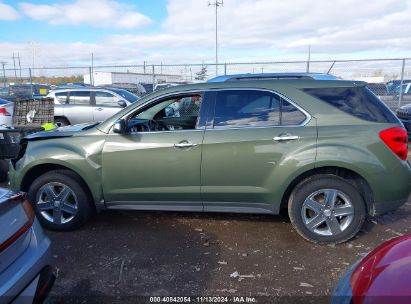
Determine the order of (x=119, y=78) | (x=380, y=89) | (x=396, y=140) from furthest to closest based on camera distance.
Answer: (x=119, y=78) < (x=380, y=89) < (x=396, y=140)

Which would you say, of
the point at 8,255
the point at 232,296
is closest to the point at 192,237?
the point at 232,296

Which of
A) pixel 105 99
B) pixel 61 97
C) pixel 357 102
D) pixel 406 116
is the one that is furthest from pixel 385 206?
pixel 61 97

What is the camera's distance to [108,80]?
34.1 metres

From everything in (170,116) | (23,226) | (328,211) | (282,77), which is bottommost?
(328,211)

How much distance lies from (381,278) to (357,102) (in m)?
2.23

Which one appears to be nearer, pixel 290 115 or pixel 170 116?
pixel 290 115

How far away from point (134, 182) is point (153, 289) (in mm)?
1265

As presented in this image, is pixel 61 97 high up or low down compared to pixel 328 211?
up

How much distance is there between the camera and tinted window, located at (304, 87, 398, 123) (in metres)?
3.46

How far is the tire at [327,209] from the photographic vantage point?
11.5ft

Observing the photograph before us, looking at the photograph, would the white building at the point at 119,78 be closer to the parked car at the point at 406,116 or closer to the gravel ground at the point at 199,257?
the parked car at the point at 406,116

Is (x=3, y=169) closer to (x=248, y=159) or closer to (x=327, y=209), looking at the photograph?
(x=248, y=159)

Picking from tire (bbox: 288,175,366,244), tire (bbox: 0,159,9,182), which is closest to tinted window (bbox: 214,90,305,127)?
tire (bbox: 288,175,366,244)

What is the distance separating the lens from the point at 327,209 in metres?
3.57
